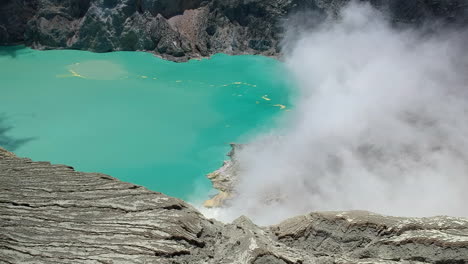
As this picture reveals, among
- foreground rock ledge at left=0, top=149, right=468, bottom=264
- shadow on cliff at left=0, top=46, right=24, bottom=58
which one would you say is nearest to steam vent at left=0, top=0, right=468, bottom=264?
foreground rock ledge at left=0, top=149, right=468, bottom=264

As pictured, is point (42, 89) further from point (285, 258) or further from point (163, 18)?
point (285, 258)

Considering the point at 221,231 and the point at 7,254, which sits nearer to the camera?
the point at 7,254

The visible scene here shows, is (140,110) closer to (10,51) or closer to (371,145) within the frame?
(371,145)

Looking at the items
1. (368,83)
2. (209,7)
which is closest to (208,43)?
(209,7)

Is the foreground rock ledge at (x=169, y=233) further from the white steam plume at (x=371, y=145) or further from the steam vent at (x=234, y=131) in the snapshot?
the white steam plume at (x=371, y=145)

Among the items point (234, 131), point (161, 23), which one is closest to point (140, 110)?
point (234, 131)

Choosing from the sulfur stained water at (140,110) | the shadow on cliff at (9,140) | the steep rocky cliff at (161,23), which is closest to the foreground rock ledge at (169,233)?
Answer: the sulfur stained water at (140,110)
